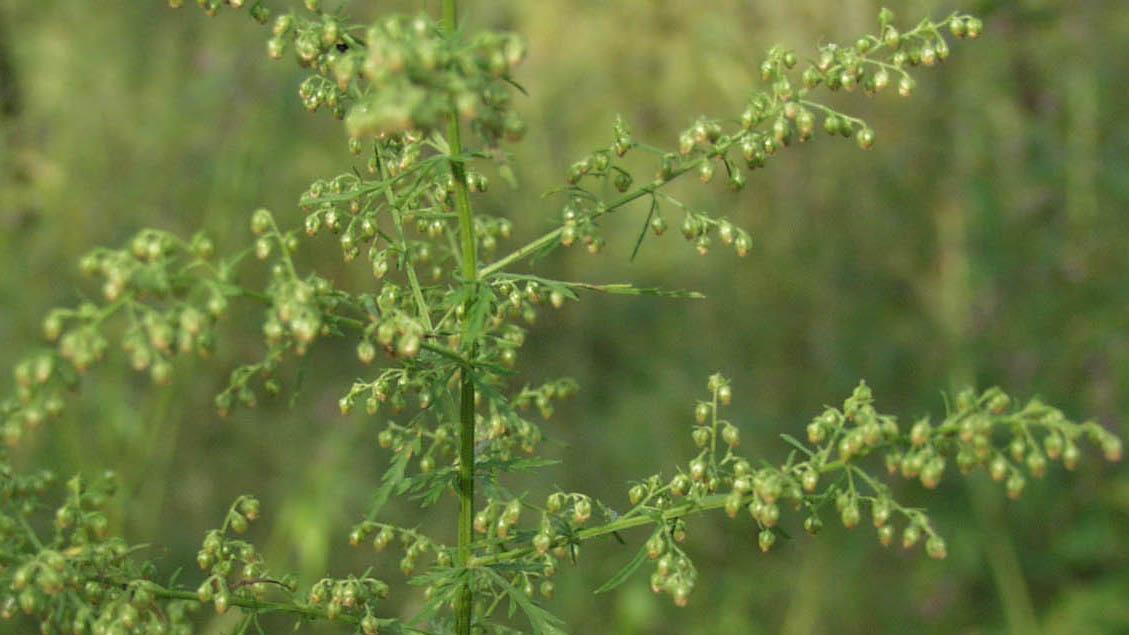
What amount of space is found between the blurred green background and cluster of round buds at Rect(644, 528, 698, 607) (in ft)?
13.2

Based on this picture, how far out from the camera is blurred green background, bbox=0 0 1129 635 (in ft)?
22.0

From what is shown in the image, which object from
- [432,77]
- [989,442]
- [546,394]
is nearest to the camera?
[432,77]

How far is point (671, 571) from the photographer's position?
240cm

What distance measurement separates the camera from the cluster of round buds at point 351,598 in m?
2.45

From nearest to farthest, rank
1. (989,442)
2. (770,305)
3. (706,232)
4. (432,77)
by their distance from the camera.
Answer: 1. (432,77)
2. (989,442)
3. (706,232)
4. (770,305)

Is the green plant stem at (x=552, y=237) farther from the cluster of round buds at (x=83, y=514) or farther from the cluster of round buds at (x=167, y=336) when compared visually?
the cluster of round buds at (x=83, y=514)

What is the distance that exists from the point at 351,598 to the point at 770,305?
591 cm

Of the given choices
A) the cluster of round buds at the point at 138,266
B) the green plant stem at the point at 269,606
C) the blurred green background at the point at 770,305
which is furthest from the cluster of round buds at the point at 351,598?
the blurred green background at the point at 770,305

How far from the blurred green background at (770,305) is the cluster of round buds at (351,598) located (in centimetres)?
364

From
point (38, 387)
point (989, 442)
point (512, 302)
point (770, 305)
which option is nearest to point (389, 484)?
point (512, 302)

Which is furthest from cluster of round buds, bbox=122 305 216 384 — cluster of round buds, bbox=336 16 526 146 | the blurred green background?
the blurred green background

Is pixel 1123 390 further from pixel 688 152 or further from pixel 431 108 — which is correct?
pixel 431 108

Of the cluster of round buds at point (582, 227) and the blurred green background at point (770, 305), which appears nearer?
the cluster of round buds at point (582, 227)

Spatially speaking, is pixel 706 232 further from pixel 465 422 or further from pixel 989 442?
pixel 989 442
